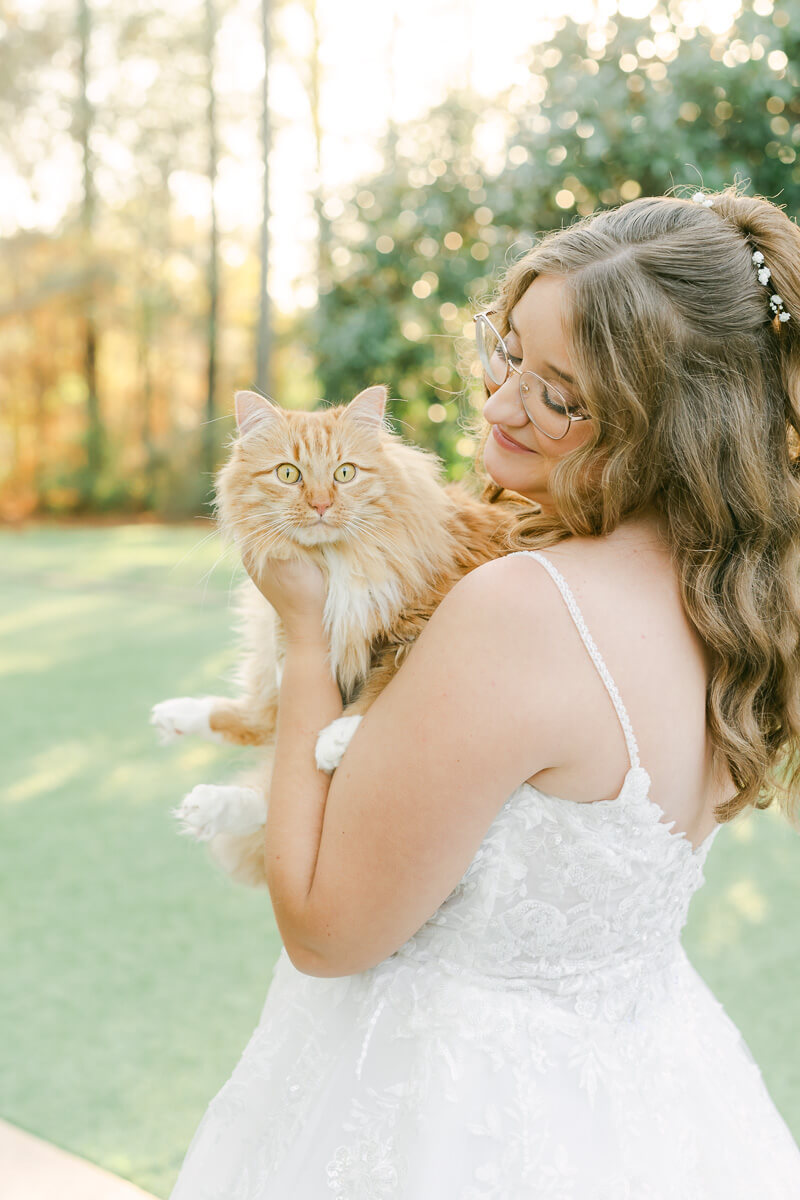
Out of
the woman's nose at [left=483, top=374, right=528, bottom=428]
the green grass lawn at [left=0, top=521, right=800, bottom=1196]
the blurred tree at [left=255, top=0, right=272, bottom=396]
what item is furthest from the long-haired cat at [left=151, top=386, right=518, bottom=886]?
the blurred tree at [left=255, top=0, right=272, bottom=396]

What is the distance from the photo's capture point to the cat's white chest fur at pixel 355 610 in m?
1.24

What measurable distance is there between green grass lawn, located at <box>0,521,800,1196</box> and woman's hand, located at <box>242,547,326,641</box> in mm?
97

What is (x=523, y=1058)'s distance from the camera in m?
1.03

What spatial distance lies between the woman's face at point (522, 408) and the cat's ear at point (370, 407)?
25cm


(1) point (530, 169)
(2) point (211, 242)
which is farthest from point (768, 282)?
(2) point (211, 242)

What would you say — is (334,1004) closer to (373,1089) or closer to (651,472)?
(373,1089)

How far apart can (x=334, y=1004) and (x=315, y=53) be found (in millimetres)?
12299

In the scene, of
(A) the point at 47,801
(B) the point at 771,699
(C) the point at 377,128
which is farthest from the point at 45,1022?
(C) the point at 377,128

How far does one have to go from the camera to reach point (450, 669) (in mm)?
908

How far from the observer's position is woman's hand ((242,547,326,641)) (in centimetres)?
112

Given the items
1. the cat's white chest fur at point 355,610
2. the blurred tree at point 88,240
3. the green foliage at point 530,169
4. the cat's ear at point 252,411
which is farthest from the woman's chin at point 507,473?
the blurred tree at point 88,240

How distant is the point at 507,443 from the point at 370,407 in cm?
30

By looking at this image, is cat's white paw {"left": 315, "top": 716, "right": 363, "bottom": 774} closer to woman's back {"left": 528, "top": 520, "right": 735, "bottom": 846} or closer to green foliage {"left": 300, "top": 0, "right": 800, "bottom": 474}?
woman's back {"left": 528, "top": 520, "right": 735, "bottom": 846}

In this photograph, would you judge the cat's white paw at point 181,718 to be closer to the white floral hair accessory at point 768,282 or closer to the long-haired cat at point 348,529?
the long-haired cat at point 348,529
